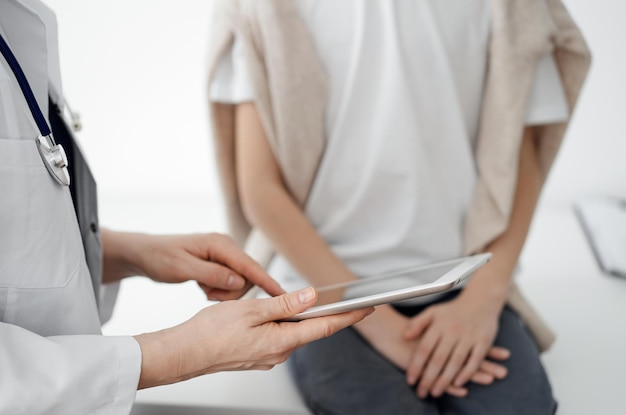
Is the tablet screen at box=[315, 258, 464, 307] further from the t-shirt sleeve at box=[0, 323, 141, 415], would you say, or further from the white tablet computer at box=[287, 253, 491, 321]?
the t-shirt sleeve at box=[0, 323, 141, 415]

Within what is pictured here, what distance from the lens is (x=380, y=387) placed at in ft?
3.02

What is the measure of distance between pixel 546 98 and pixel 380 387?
545mm

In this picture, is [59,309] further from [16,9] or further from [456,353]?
[456,353]

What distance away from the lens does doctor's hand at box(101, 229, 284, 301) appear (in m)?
0.85

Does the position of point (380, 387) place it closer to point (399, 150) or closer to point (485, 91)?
point (399, 150)

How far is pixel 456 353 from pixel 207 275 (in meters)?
0.38

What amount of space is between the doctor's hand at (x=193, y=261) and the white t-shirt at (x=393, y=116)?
0.20 metres

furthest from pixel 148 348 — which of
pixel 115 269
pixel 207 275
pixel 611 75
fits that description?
pixel 611 75

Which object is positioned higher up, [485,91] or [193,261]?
[485,91]

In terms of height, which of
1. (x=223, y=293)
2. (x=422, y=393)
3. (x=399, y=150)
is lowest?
(x=422, y=393)

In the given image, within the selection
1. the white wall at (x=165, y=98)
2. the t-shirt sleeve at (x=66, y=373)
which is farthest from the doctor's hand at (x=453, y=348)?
the white wall at (x=165, y=98)

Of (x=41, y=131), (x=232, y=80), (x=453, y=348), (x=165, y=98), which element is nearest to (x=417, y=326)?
(x=453, y=348)

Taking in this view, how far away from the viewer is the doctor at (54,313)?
0.58 metres

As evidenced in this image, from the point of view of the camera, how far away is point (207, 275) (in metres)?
0.85
